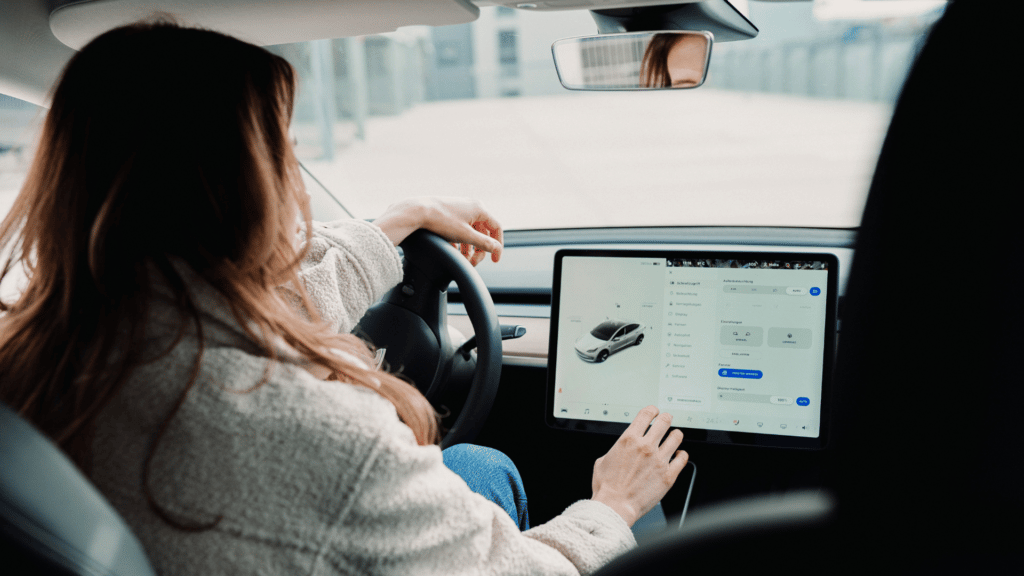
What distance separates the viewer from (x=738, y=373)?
1.54 metres

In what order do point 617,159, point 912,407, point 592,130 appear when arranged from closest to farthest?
point 912,407 → point 617,159 → point 592,130

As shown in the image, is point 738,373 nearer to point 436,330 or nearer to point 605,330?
point 605,330

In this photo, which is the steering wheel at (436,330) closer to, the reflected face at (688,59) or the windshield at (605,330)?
the windshield at (605,330)

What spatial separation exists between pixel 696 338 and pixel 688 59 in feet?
1.84

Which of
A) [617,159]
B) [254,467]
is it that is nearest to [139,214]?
[254,467]

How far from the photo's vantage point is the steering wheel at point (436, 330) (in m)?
1.60

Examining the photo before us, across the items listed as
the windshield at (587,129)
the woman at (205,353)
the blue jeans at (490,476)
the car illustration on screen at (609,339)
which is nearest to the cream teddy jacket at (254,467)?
the woman at (205,353)

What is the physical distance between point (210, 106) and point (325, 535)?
0.49 metres

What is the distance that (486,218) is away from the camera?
1.67m

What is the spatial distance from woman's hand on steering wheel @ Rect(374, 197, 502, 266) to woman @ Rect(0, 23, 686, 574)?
567 millimetres

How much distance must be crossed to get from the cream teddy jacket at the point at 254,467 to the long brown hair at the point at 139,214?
0.08 feet

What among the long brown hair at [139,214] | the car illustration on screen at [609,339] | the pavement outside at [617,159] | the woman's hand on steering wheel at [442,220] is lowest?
the pavement outside at [617,159]


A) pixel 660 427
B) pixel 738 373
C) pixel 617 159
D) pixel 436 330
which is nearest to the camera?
pixel 660 427

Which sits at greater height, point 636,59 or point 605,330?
point 636,59
